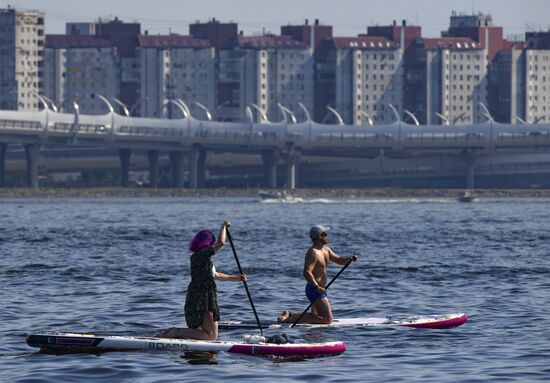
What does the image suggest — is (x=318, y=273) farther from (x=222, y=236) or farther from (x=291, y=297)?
(x=291, y=297)

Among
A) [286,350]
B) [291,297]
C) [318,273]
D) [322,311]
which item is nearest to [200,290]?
[286,350]

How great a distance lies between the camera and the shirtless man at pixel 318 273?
1256 inches

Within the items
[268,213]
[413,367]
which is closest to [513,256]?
[413,367]

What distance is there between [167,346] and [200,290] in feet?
3.73

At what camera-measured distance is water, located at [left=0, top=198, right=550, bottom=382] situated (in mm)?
28125

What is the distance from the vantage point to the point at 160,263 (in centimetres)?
5653

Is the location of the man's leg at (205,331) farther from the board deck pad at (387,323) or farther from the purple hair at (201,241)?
the board deck pad at (387,323)

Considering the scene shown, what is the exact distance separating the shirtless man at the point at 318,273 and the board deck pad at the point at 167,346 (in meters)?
2.61

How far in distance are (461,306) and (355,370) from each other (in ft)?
38.6

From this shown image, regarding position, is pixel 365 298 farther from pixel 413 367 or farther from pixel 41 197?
pixel 41 197

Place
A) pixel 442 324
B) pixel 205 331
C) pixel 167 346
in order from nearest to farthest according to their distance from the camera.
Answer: pixel 167 346, pixel 205 331, pixel 442 324

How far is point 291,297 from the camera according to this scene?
138 feet

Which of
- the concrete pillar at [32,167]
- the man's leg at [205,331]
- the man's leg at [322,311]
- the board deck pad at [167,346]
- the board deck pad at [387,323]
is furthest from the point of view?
the concrete pillar at [32,167]

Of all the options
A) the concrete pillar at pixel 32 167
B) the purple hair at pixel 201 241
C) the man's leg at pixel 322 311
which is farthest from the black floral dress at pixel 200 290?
the concrete pillar at pixel 32 167
